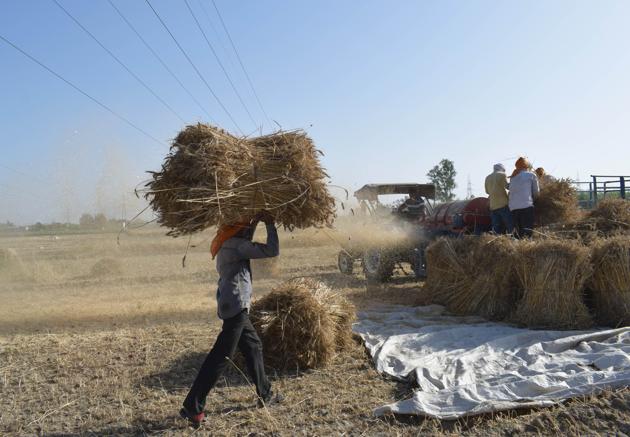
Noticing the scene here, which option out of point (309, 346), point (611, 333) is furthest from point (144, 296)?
point (611, 333)

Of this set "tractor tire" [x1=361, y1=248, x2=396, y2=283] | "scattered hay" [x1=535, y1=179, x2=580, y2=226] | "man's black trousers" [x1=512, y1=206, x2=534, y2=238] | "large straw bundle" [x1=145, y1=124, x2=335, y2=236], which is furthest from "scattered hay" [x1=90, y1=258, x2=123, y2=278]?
"large straw bundle" [x1=145, y1=124, x2=335, y2=236]

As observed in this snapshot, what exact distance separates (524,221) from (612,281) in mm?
2117

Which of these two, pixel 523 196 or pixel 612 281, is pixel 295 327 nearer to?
pixel 612 281

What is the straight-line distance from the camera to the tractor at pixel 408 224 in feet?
33.3

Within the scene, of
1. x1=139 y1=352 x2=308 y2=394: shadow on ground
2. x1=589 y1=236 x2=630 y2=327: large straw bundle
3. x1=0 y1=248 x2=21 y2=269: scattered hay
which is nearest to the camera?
x1=139 y1=352 x2=308 y2=394: shadow on ground

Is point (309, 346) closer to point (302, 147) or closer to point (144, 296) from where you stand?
point (302, 147)

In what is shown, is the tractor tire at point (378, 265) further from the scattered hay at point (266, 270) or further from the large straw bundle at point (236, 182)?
the large straw bundle at point (236, 182)

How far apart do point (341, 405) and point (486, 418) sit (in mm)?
1142

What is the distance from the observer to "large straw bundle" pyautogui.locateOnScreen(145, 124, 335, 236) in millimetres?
4316

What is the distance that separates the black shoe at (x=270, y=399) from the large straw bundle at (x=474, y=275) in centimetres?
386

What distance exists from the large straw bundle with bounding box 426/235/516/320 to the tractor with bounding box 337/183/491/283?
159 centimetres

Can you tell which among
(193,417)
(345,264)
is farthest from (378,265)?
(193,417)

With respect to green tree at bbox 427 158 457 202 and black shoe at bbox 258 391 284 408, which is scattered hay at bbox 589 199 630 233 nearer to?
black shoe at bbox 258 391 284 408

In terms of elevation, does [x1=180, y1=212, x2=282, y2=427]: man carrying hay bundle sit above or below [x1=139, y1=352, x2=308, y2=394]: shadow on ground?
above
